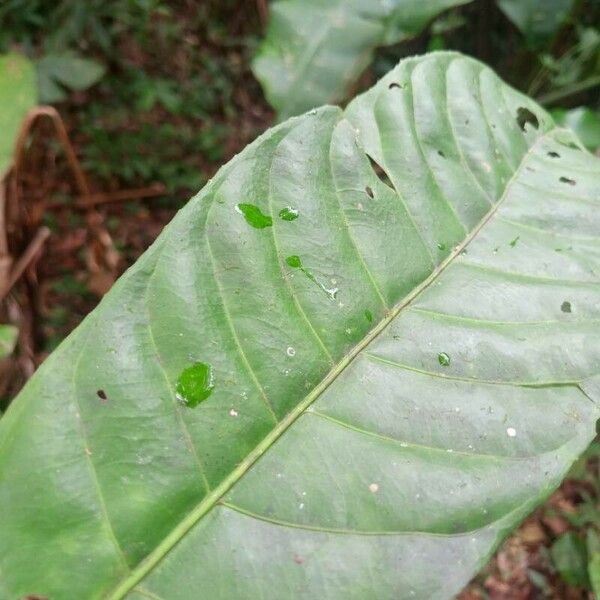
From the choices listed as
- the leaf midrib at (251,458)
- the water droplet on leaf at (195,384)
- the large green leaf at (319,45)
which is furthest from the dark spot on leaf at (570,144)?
the water droplet on leaf at (195,384)

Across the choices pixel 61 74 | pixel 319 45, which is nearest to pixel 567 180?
pixel 319 45

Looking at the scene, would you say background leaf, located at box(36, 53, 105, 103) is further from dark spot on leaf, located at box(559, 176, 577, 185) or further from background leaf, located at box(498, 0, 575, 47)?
dark spot on leaf, located at box(559, 176, 577, 185)

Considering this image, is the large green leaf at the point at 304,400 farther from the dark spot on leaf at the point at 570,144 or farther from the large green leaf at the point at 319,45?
the large green leaf at the point at 319,45

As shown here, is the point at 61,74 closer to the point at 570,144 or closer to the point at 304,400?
the point at 570,144

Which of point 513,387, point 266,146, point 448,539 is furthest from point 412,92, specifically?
point 448,539

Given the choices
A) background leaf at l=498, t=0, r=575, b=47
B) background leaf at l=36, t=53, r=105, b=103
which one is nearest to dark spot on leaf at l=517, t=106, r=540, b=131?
background leaf at l=498, t=0, r=575, b=47

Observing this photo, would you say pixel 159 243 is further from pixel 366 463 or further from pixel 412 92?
pixel 412 92
